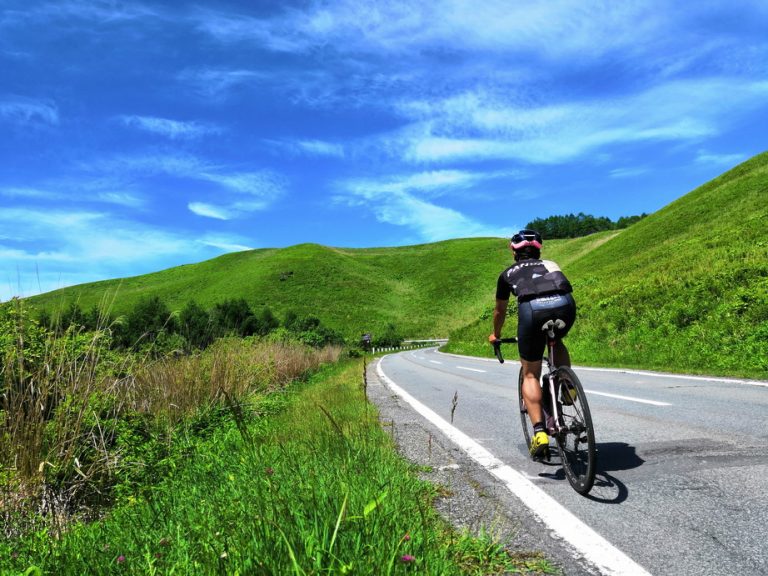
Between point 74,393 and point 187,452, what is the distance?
1673mm

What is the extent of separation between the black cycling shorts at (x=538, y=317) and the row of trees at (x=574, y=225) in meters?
133

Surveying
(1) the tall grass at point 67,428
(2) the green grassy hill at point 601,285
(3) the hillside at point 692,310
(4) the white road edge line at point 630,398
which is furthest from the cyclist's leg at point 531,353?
(3) the hillside at point 692,310

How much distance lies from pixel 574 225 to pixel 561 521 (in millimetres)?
145944

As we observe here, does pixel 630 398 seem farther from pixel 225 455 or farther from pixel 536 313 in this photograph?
pixel 225 455

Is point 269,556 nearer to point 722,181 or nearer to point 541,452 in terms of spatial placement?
point 541,452

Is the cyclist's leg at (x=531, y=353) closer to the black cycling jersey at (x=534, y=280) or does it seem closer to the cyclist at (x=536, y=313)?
the cyclist at (x=536, y=313)

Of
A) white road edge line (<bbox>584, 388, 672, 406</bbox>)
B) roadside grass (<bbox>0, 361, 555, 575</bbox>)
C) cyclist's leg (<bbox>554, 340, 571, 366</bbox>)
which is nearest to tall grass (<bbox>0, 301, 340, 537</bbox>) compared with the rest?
roadside grass (<bbox>0, 361, 555, 575</bbox>)

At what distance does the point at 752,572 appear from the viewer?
7.09ft

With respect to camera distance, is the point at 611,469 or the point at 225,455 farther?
the point at 225,455

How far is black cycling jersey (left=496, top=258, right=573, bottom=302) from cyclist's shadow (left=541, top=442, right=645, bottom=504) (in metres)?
1.42

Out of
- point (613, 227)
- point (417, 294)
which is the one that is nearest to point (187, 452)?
point (417, 294)

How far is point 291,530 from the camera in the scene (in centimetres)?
208

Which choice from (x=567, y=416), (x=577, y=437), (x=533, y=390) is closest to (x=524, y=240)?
(x=533, y=390)

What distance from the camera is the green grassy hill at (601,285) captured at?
543 inches
